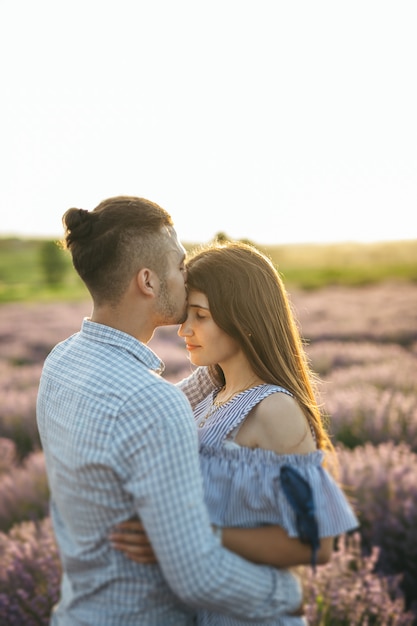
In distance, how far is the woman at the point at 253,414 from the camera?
1654mm

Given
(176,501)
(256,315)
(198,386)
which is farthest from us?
(198,386)

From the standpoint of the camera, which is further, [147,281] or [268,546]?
[147,281]

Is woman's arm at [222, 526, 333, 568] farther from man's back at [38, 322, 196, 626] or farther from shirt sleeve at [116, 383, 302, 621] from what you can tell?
man's back at [38, 322, 196, 626]

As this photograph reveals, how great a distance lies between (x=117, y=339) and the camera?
1.76m

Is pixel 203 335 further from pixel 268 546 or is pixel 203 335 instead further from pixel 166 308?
pixel 268 546

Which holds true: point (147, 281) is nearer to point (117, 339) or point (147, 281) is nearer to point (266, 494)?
point (117, 339)

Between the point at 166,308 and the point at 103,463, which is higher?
the point at 166,308

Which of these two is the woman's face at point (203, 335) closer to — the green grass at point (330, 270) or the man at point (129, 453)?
the man at point (129, 453)

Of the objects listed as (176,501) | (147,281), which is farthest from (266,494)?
(147,281)

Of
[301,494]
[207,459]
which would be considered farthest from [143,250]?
[301,494]

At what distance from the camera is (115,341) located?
175 centimetres

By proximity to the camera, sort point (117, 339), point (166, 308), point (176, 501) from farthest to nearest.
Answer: point (166, 308) < point (117, 339) < point (176, 501)

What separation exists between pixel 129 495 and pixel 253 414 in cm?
56

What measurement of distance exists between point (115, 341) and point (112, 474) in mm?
399
